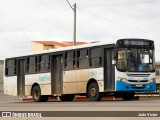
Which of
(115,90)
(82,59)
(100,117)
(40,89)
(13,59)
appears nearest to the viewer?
(100,117)

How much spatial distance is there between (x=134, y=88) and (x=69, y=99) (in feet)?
20.7

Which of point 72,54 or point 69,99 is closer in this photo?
point 72,54

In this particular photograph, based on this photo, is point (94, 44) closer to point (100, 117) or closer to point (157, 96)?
point (100, 117)

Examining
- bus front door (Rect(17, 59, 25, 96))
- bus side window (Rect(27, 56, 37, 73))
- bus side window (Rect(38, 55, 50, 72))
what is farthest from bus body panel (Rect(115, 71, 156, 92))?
bus front door (Rect(17, 59, 25, 96))

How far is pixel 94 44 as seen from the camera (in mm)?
26531

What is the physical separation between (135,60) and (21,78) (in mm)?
9197

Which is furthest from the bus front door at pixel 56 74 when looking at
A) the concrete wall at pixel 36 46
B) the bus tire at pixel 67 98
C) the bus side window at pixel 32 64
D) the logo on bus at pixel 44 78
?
the concrete wall at pixel 36 46

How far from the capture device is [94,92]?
26172mm

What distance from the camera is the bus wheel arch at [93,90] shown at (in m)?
26.0

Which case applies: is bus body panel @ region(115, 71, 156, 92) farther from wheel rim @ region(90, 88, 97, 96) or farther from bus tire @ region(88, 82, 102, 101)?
wheel rim @ region(90, 88, 97, 96)

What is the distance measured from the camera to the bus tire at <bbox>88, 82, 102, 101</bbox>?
25.9 metres

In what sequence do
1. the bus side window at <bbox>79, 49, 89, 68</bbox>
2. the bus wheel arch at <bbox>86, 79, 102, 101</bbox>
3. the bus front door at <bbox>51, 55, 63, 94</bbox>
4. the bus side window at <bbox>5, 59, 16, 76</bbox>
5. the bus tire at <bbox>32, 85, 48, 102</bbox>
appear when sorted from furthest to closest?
1. the bus side window at <bbox>5, 59, 16, 76</bbox>
2. the bus tire at <bbox>32, 85, 48, 102</bbox>
3. the bus front door at <bbox>51, 55, 63, 94</bbox>
4. the bus side window at <bbox>79, 49, 89, 68</bbox>
5. the bus wheel arch at <bbox>86, 79, 102, 101</bbox>

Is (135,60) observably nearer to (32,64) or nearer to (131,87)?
(131,87)

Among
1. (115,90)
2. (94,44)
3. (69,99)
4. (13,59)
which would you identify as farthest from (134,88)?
(13,59)
